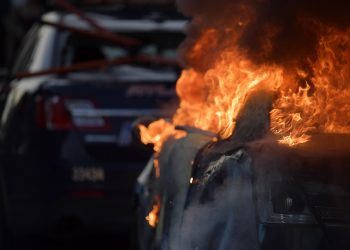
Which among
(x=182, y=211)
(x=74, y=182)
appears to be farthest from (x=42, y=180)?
(x=182, y=211)

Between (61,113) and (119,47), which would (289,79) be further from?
(119,47)

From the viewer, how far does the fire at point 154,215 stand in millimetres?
4004

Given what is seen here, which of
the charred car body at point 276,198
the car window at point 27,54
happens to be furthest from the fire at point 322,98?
the car window at point 27,54

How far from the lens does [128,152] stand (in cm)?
643

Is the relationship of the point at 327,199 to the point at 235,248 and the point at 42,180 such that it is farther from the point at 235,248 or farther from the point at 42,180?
the point at 42,180

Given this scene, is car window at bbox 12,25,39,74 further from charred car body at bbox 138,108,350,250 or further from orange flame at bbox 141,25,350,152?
charred car body at bbox 138,108,350,250

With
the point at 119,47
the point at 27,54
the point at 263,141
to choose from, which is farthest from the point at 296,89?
the point at 27,54

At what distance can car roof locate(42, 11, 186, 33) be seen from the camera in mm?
7266

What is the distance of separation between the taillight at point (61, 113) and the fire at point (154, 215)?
222 cm

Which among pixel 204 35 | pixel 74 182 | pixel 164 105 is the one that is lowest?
pixel 74 182

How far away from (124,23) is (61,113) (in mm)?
1406

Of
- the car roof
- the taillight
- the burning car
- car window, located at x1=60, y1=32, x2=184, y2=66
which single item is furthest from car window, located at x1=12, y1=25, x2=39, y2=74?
the burning car

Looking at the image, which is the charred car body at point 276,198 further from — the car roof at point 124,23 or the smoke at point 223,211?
the car roof at point 124,23

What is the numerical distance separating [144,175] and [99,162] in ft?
5.05
